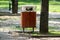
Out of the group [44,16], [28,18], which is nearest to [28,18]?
[28,18]

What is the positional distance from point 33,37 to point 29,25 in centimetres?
90

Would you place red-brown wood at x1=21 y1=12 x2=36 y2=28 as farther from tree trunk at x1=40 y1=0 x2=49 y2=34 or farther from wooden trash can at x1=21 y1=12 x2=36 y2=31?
tree trunk at x1=40 y1=0 x2=49 y2=34

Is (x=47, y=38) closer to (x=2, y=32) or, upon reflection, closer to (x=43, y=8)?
(x=43, y=8)

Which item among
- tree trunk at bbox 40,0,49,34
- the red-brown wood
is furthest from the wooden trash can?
tree trunk at bbox 40,0,49,34

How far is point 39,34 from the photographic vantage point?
38.5 ft

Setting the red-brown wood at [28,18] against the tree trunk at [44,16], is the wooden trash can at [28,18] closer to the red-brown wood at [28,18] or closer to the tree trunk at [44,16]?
the red-brown wood at [28,18]

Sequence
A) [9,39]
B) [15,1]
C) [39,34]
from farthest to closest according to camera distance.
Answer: [15,1], [39,34], [9,39]

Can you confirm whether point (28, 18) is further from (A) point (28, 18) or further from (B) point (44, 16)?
(B) point (44, 16)

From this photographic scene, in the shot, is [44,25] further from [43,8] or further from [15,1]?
[15,1]

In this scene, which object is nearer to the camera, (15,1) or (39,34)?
(39,34)

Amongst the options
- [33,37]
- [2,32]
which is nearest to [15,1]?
[2,32]

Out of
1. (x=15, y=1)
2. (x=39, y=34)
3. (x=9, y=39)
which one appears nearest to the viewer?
(x=9, y=39)

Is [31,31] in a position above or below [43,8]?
below

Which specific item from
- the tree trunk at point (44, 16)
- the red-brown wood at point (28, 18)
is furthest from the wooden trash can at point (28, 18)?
the tree trunk at point (44, 16)
